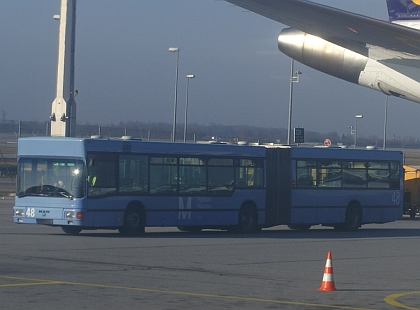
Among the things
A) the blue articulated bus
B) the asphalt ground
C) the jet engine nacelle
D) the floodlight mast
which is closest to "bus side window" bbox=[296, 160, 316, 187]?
the blue articulated bus

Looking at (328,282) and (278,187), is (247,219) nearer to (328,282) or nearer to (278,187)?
(278,187)

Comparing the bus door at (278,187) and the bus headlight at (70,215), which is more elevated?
the bus door at (278,187)

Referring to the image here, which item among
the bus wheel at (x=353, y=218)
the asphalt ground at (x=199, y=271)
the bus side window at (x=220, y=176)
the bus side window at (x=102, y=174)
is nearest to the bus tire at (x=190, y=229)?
the asphalt ground at (x=199, y=271)

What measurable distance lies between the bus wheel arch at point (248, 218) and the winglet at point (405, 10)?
7478 millimetres

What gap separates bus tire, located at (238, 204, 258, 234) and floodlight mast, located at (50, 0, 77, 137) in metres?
9.58

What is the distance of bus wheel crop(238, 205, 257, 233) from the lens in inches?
958

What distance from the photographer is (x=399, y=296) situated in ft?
38.0

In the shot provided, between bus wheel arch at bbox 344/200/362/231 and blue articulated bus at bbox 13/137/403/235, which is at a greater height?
blue articulated bus at bbox 13/137/403/235

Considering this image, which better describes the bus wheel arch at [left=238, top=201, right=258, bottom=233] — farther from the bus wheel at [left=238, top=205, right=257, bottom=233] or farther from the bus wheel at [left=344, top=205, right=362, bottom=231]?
the bus wheel at [left=344, top=205, right=362, bottom=231]

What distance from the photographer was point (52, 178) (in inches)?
827

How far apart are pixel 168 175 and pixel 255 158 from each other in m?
3.48

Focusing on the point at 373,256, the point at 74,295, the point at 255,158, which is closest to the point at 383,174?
the point at 255,158

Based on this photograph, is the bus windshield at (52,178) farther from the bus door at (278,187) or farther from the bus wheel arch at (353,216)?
the bus wheel arch at (353,216)

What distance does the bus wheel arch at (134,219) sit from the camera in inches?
848
